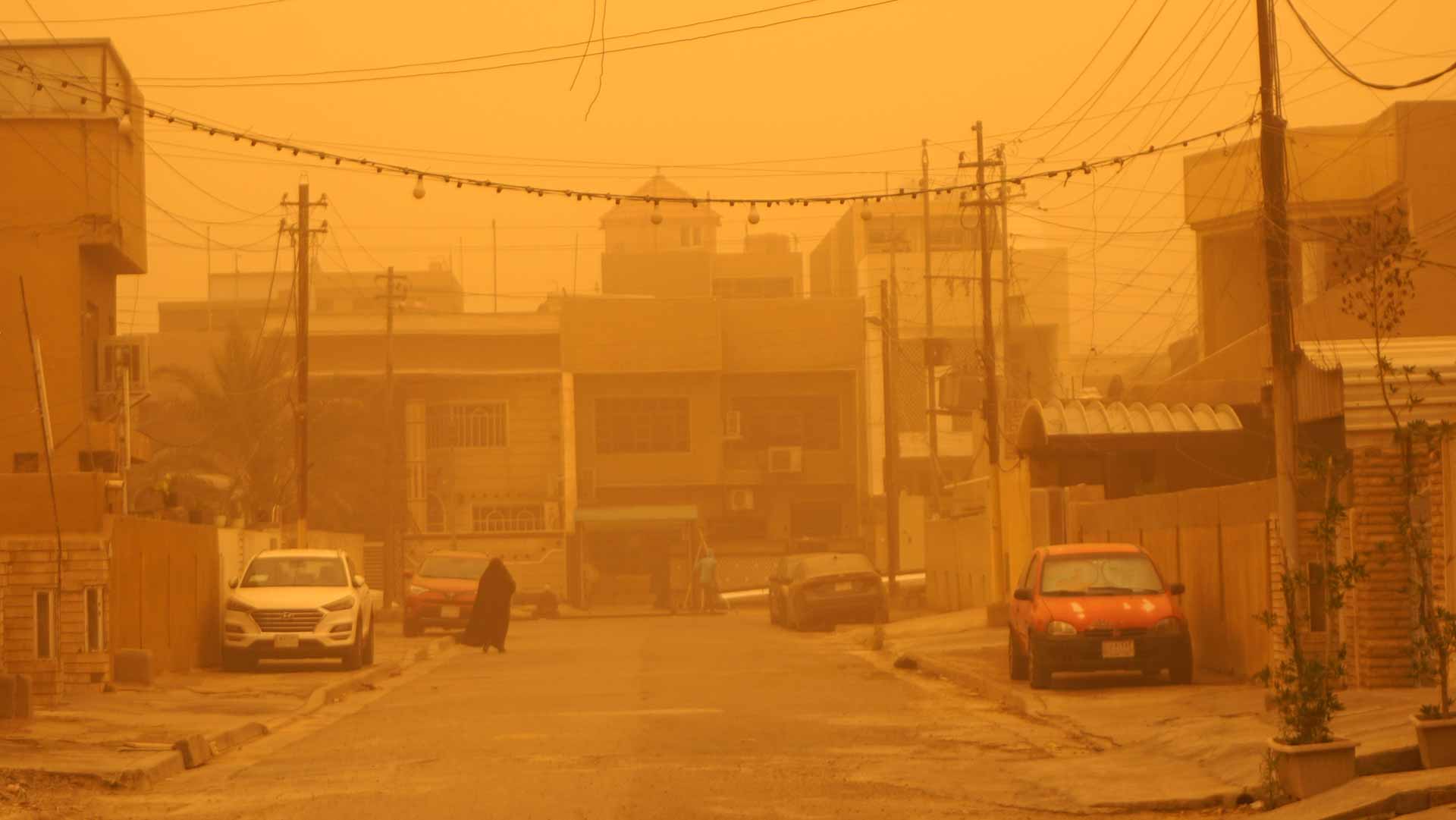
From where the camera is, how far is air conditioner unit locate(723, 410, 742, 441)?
68.8 meters

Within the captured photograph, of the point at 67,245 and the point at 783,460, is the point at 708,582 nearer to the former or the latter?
the point at 783,460

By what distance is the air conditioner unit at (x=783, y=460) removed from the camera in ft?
223

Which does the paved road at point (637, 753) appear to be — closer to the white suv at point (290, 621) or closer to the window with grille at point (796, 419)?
the white suv at point (290, 621)

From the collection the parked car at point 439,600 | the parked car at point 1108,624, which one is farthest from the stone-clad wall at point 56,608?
the parked car at point 439,600

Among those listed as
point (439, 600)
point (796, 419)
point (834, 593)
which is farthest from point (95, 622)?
point (796, 419)

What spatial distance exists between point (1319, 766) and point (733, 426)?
5780 centimetres

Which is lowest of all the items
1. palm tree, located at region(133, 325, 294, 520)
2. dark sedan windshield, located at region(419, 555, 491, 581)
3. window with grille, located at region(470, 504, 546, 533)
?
dark sedan windshield, located at region(419, 555, 491, 581)

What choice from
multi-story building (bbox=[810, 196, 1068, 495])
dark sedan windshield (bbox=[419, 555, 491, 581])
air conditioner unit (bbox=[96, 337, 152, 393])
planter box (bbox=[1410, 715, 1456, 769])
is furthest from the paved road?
multi-story building (bbox=[810, 196, 1068, 495])

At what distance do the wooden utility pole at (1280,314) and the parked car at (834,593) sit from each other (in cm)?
2175

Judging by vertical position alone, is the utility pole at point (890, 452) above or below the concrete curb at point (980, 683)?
above

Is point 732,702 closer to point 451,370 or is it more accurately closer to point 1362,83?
point 1362,83

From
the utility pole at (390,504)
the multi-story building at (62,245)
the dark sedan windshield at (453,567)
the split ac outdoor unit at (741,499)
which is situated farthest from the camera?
the split ac outdoor unit at (741,499)

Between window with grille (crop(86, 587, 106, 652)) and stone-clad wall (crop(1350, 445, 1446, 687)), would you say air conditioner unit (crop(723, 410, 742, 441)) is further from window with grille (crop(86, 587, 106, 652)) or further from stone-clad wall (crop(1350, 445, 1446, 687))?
stone-clad wall (crop(1350, 445, 1446, 687))

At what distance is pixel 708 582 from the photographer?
54531mm
